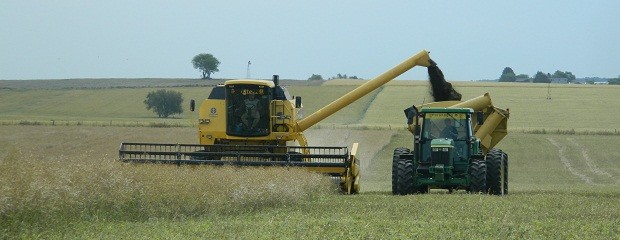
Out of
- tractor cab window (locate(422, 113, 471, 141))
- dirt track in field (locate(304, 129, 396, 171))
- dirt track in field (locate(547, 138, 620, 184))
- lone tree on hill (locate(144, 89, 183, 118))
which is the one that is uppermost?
tractor cab window (locate(422, 113, 471, 141))

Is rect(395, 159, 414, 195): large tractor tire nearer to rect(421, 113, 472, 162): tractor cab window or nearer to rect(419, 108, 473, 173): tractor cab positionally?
rect(419, 108, 473, 173): tractor cab

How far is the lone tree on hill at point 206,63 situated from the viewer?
110m

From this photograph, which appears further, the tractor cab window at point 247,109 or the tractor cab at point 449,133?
the tractor cab window at point 247,109

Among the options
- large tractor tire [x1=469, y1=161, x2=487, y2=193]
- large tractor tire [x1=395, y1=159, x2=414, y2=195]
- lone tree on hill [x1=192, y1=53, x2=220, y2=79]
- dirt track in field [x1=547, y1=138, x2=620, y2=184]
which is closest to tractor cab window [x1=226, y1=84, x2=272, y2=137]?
large tractor tire [x1=395, y1=159, x2=414, y2=195]

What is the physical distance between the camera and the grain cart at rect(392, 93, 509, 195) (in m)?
21.7

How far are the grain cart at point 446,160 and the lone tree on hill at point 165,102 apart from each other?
4762cm

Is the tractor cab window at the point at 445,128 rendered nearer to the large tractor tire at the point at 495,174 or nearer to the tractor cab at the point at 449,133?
the tractor cab at the point at 449,133

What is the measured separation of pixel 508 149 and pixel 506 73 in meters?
90.2

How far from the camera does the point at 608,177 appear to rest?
38156mm

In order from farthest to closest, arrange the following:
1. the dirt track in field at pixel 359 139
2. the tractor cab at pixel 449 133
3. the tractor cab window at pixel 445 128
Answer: the dirt track in field at pixel 359 139, the tractor cab window at pixel 445 128, the tractor cab at pixel 449 133

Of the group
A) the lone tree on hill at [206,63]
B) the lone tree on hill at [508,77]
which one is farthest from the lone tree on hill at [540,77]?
the lone tree on hill at [206,63]

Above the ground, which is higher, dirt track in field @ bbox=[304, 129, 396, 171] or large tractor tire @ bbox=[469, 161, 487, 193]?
large tractor tire @ bbox=[469, 161, 487, 193]

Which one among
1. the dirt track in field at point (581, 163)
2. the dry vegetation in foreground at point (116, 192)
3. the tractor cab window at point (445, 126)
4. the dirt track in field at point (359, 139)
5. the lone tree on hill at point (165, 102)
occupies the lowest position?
the dirt track in field at point (581, 163)

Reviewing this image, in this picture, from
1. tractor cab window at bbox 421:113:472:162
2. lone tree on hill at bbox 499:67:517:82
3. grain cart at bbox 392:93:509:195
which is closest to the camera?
grain cart at bbox 392:93:509:195
